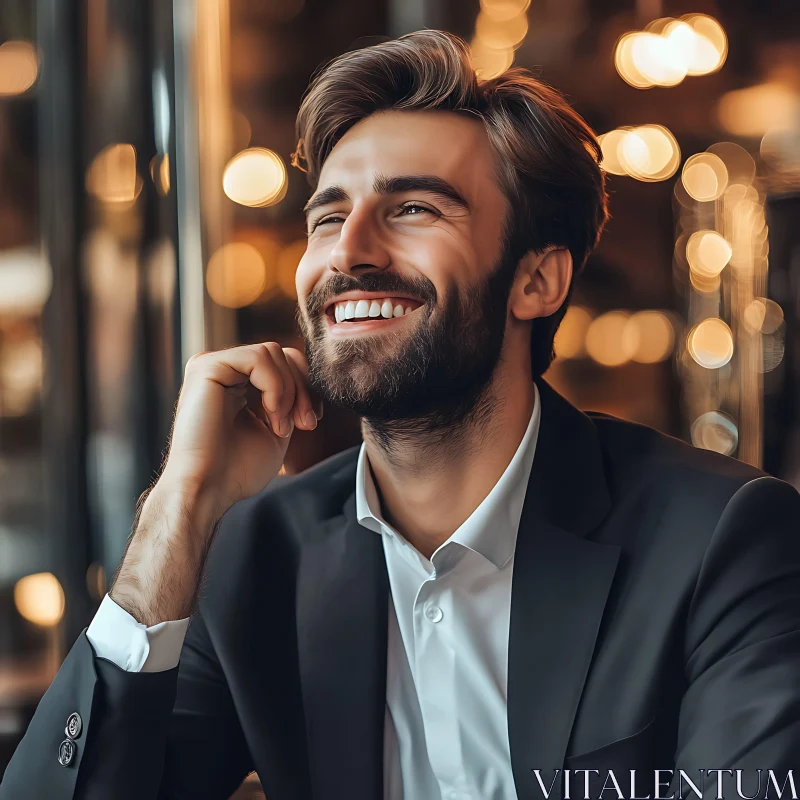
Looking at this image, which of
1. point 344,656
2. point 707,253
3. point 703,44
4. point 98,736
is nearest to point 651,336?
point 707,253

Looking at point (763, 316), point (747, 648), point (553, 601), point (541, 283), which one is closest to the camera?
point (747, 648)

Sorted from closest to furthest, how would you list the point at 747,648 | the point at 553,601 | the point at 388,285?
the point at 747,648 → the point at 553,601 → the point at 388,285

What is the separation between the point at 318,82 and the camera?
132 centimetres

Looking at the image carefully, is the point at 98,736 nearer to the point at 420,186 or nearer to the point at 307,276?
the point at 307,276

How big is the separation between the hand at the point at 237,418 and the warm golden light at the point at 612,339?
664 millimetres

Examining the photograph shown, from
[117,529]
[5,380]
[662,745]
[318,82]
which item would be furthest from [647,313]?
[5,380]

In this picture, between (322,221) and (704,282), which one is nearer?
(322,221)

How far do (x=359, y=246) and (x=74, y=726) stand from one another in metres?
0.71

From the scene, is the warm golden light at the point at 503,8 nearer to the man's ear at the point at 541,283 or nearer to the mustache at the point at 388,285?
the man's ear at the point at 541,283

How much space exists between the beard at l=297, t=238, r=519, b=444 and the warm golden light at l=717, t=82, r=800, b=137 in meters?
0.66

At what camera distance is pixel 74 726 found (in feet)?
3.24

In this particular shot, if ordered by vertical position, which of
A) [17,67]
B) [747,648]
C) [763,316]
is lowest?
[747,648]

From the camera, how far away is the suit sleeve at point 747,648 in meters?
0.90

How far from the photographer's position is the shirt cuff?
1.02 meters
